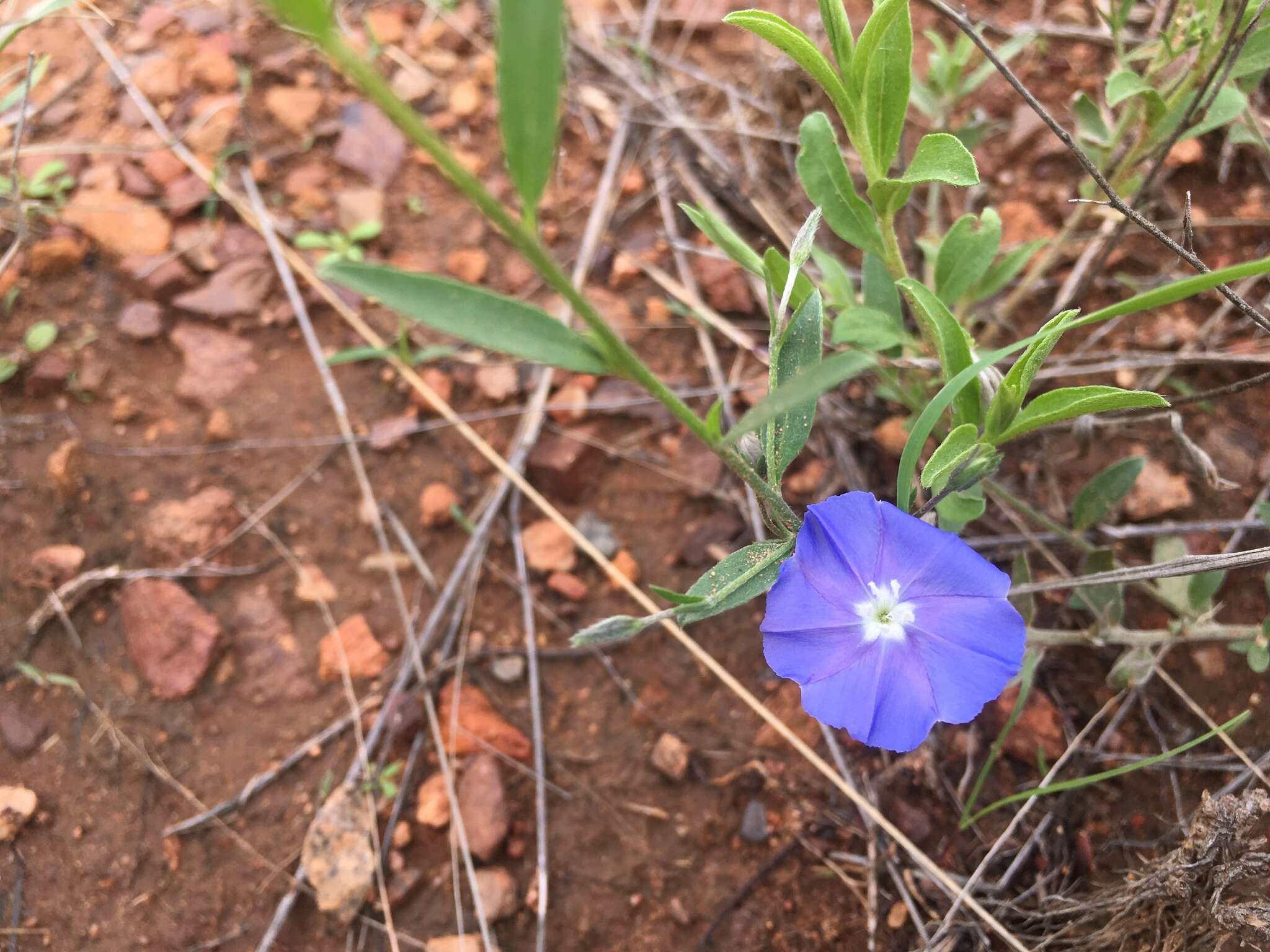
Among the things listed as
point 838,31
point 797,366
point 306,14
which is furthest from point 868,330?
point 306,14

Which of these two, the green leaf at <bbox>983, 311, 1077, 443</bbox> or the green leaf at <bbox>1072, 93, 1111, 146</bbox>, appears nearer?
the green leaf at <bbox>983, 311, 1077, 443</bbox>

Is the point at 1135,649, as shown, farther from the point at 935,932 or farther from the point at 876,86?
the point at 876,86

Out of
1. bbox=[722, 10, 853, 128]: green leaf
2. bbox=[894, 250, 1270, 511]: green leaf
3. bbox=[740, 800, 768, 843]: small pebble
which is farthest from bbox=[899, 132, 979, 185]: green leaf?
bbox=[740, 800, 768, 843]: small pebble

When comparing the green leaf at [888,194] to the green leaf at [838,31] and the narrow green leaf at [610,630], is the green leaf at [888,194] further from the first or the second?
the narrow green leaf at [610,630]

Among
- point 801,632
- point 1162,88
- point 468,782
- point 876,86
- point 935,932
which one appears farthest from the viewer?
point 468,782

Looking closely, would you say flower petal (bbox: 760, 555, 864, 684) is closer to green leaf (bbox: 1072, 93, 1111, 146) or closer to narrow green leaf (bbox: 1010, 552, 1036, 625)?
narrow green leaf (bbox: 1010, 552, 1036, 625)

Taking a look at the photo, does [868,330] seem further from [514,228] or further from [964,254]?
[514,228]

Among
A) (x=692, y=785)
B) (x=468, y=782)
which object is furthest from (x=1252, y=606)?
(x=468, y=782)
